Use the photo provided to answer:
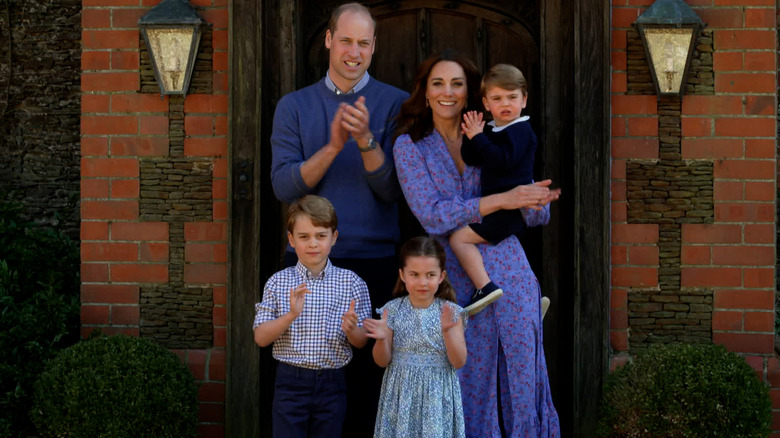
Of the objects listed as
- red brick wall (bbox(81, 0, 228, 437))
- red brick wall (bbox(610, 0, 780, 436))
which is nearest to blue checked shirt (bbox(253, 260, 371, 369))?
red brick wall (bbox(81, 0, 228, 437))

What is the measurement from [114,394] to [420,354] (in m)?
1.39

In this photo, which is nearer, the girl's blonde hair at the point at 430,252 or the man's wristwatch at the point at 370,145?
the girl's blonde hair at the point at 430,252

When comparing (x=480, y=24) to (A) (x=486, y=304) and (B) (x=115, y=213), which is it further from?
(B) (x=115, y=213)

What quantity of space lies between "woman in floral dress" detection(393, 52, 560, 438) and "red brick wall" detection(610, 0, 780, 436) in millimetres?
869

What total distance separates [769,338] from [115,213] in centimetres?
321

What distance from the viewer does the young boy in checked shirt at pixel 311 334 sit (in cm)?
335

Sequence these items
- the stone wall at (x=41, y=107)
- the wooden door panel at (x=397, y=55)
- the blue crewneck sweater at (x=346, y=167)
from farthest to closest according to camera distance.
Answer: the stone wall at (x=41, y=107), the wooden door panel at (x=397, y=55), the blue crewneck sweater at (x=346, y=167)

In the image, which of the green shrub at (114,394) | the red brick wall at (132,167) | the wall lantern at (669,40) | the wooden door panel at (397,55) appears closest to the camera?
the green shrub at (114,394)

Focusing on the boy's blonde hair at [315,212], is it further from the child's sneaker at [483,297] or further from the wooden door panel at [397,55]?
the wooden door panel at [397,55]

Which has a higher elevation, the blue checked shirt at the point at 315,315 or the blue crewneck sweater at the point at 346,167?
the blue crewneck sweater at the point at 346,167

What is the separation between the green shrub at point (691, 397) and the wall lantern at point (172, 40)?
2.51m

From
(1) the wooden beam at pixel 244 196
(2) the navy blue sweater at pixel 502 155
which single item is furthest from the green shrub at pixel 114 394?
(2) the navy blue sweater at pixel 502 155

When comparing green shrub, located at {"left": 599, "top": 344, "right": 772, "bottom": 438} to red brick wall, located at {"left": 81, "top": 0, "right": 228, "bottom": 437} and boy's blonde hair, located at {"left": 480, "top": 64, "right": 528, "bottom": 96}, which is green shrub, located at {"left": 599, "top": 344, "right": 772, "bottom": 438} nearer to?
boy's blonde hair, located at {"left": 480, "top": 64, "right": 528, "bottom": 96}

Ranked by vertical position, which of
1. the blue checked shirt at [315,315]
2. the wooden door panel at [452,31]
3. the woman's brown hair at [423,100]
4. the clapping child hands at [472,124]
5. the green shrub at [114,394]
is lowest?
the green shrub at [114,394]
